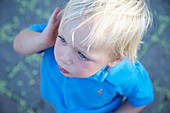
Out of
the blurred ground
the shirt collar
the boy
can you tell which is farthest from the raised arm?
the blurred ground

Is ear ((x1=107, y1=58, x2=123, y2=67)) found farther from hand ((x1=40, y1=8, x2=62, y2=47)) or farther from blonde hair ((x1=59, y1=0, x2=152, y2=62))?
hand ((x1=40, y1=8, x2=62, y2=47))

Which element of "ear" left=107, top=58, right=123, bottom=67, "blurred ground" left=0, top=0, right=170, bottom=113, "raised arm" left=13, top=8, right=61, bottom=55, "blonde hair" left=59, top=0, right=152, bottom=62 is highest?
"blonde hair" left=59, top=0, right=152, bottom=62

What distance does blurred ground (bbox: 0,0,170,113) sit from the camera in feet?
6.80

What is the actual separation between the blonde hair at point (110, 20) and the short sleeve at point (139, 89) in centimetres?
32

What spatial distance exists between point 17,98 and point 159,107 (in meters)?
0.93

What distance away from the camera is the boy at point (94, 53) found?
0.99 meters

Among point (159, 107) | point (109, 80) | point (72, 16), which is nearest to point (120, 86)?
point (109, 80)

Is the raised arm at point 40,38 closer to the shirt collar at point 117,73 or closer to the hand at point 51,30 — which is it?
the hand at point 51,30

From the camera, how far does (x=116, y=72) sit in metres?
1.27

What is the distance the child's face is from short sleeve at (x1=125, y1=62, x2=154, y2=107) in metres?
0.24

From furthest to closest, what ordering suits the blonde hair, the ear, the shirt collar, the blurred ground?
the blurred ground, the shirt collar, the ear, the blonde hair

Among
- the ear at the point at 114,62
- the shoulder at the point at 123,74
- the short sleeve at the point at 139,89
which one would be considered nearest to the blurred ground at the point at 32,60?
the short sleeve at the point at 139,89

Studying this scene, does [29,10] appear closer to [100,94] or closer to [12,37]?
[12,37]

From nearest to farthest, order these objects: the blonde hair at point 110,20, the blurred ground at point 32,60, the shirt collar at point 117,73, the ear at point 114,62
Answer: the blonde hair at point 110,20 < the ear at point 114,62 < the shirt collar at point 117,73 < the blurred ground at point 32,60
